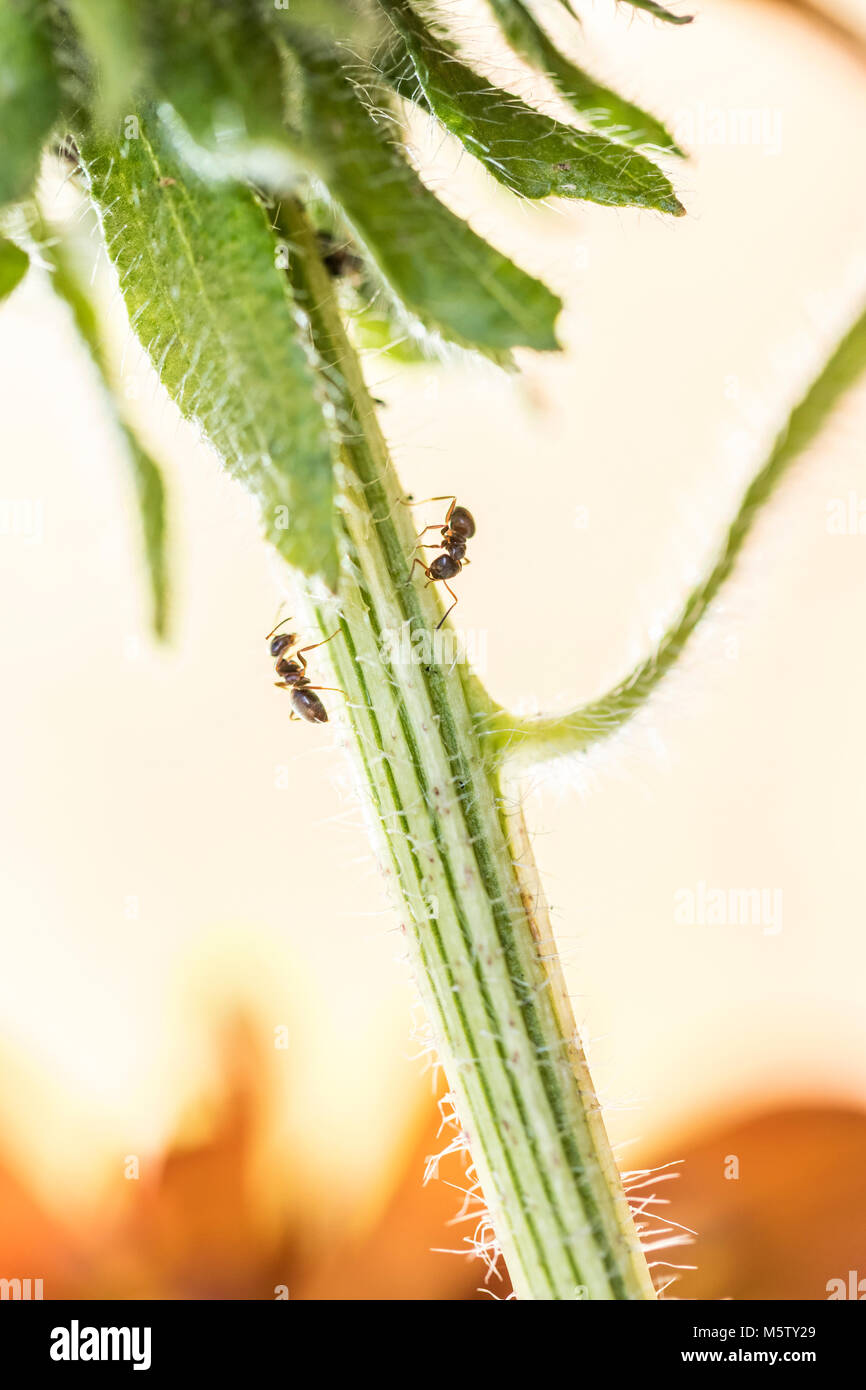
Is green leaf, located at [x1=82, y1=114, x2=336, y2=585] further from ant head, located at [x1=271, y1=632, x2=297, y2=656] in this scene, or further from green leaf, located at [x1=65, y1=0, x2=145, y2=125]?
ant head, located at [x1=271, y1=632, x2=297, y2=656]

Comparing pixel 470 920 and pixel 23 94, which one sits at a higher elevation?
pixel 23 94

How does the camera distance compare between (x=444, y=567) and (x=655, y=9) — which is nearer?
(x=655, y=9)

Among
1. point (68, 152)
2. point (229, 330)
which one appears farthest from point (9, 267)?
point (229, 330)

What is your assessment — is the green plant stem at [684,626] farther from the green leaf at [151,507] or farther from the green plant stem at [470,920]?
the green leaf at [151,507]

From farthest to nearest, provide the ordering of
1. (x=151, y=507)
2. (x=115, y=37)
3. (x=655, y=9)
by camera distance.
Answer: (x=151, y=507) < (x=655, y=9) < (x=115, y=37)

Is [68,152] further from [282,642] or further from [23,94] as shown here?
[282,642]

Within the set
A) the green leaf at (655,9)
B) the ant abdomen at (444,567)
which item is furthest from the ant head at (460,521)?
the green leaf at (655,9)

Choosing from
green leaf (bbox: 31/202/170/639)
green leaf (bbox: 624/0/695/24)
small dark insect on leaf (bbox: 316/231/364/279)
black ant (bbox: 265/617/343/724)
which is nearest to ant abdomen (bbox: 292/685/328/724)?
black ant (bbox: 265/617/343/724)

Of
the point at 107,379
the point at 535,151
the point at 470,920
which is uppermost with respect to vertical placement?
the point at 535,151
